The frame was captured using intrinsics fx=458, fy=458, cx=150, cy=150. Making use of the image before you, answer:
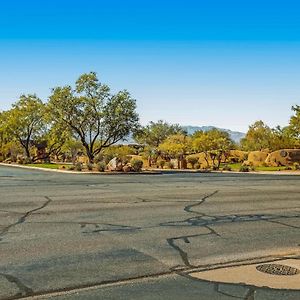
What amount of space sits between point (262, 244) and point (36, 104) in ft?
185

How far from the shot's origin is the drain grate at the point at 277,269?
7.19 meters

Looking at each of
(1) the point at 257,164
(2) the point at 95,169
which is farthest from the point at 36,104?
(1) the point at 257,164

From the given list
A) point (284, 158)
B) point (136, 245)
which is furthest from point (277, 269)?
point (284, 158)

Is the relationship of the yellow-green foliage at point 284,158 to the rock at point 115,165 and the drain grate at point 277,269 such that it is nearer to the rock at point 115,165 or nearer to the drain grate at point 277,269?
the rock at point 115,165

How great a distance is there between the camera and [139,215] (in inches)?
493

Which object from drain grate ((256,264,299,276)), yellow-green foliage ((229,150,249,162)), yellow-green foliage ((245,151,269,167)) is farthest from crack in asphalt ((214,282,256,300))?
yellow-green foliage ((229,150,249,162))

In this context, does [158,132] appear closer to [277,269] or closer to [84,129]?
[84,129]

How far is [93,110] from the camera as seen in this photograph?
46594 mm

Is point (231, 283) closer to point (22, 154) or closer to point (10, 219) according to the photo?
point (10, 219)

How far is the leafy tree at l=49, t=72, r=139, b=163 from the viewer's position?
152 ft

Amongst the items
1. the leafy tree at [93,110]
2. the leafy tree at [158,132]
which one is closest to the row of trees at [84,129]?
the leafy tree at [93,110]

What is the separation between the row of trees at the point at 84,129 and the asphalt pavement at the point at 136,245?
31.0 meters

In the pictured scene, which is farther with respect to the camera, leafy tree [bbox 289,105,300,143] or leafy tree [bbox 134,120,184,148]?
leafy tree [bbox 134,120,184,148]

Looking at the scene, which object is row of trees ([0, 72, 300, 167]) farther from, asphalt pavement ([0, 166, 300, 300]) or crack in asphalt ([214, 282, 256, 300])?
crack in asphalt ([214, 282, 256, 300])
